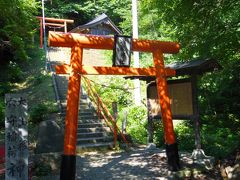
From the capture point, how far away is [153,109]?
10.6 metres

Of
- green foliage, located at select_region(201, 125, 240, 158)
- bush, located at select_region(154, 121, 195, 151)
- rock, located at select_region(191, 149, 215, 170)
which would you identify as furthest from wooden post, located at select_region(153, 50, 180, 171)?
bush, located at select_region(154, 121, 195, 151)

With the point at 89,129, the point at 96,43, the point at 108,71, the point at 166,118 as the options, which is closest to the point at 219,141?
the point at 166,118

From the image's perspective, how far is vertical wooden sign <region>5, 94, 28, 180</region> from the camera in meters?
5.17

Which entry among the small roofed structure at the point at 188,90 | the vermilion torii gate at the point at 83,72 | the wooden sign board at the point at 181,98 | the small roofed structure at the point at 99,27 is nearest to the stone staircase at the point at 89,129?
the wooden sign board at the point at 181,98

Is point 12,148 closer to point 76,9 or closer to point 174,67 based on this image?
point 174,67

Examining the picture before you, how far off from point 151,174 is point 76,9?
31696 millimetres

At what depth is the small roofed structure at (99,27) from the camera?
32.4 meters

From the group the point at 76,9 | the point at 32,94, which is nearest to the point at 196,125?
the point at 32,94

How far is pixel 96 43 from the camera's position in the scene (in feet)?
24.5

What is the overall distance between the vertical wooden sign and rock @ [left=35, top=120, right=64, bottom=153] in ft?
10.6

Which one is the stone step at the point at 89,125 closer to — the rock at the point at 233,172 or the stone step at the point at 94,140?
the stone step at the point at 94,140

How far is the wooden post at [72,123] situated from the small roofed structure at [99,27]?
25848mm

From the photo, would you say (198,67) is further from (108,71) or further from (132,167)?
(132,167)

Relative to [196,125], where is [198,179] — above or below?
below
